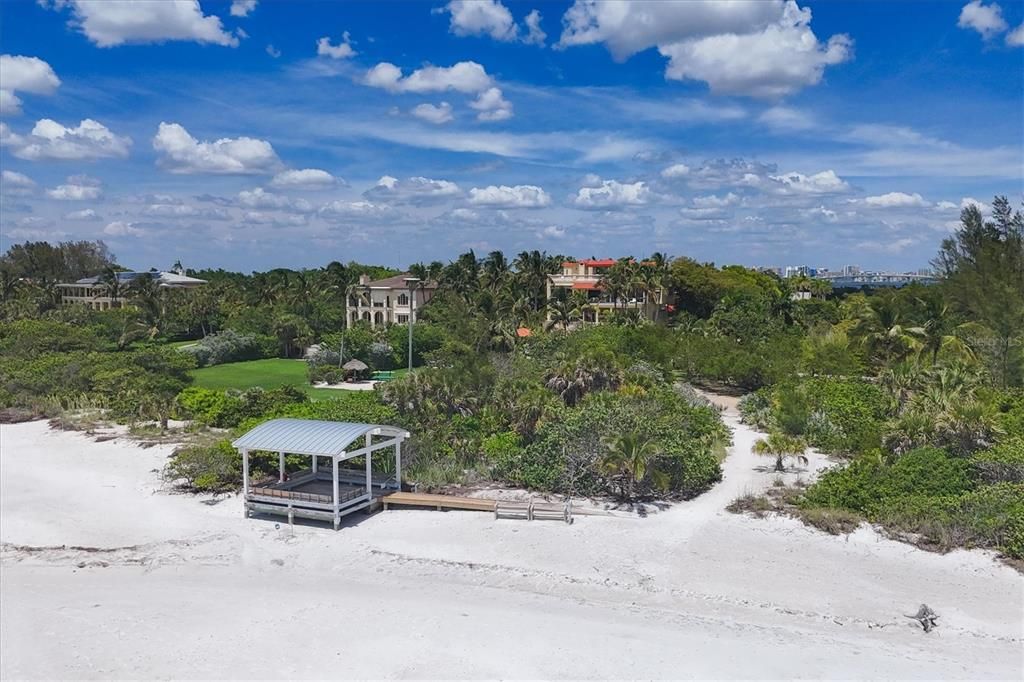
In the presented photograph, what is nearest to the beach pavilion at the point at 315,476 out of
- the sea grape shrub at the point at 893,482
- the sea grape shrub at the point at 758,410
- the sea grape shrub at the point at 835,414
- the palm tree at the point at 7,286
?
the sea grape shrub at the point at 893,482

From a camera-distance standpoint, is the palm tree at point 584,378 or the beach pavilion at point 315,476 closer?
the beach pavilion at point 315,476

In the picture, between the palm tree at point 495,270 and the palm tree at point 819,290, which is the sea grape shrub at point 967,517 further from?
the palm tree at point 819,290

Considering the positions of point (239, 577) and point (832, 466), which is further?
point (832, 466)

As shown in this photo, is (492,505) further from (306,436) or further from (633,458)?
(306,436)

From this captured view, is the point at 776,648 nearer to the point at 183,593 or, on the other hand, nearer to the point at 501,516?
the point at 501,516

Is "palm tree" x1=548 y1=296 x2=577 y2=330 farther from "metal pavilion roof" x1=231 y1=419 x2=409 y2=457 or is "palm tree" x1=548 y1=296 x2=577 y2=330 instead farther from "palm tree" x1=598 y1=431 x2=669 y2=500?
"metal pavilion roof" x1=231 y1=419 x2=409 y2=457

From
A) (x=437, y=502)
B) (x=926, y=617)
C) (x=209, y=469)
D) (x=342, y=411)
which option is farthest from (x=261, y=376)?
(x=926, y=617)

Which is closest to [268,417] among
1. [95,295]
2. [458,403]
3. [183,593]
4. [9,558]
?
[458,403]
